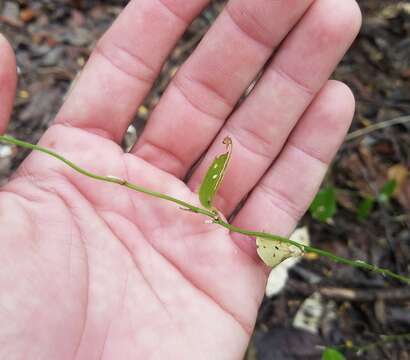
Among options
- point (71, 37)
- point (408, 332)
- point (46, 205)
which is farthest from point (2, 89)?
point (408, 332)

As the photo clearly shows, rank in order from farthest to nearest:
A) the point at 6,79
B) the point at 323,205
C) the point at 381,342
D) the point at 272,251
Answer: the point at 323,205 < the point at 381,342 < the point at 272,251 < the point at 6,79

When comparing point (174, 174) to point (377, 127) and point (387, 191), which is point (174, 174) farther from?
point (377, 127)

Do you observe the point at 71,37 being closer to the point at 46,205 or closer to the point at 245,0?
the point at 245,0

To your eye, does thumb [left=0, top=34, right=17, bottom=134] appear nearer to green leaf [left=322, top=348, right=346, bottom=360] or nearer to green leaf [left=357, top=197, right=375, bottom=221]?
green leaf [left=322, top=348, right=346, bottom=360]

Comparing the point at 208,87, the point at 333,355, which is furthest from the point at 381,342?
the point at 208,87

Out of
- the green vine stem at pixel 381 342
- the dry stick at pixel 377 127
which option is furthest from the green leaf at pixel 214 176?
the dry stick at pixel 377 127
